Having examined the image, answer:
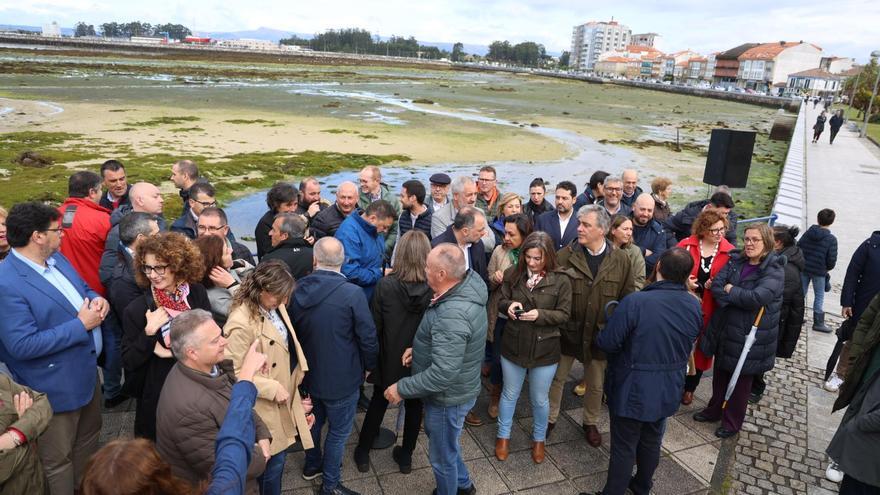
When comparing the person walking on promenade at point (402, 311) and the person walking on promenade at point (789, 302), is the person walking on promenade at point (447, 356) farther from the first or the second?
the person walking on promenade at point (789, 302)

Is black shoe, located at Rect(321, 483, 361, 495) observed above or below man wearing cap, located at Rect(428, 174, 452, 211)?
below

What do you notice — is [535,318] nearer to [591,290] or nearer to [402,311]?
[591,290]

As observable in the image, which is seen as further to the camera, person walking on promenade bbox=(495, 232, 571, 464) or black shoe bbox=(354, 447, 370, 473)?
black shoe bbox=(354, 447, 370, 473)

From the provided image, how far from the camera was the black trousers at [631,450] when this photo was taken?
343 centimetres

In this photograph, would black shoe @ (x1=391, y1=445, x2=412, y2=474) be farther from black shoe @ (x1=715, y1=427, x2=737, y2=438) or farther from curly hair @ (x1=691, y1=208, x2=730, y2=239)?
curly hair @ (x1=691, y1=208, x2=730, y2=239)

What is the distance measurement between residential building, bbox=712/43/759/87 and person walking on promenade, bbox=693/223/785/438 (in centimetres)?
13547

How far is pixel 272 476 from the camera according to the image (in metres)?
3.17

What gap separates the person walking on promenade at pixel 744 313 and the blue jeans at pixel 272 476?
11.8ft

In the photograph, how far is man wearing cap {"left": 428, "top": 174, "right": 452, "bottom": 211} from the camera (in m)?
5.83

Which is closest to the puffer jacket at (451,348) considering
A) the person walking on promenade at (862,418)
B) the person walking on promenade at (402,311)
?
the person walking on promenade at (402,311)

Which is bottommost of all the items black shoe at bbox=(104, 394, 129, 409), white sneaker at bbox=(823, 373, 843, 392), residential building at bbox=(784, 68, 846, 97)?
black shoe at bbox=(104, 394, 129, 409)

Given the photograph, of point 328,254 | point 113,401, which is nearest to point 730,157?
point 328,254

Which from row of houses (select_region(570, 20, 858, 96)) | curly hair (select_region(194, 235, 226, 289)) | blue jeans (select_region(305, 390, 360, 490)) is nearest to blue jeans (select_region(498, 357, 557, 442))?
blue jeans (select_region(305, 390, 360, 490))

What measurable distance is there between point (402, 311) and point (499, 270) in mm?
1375
